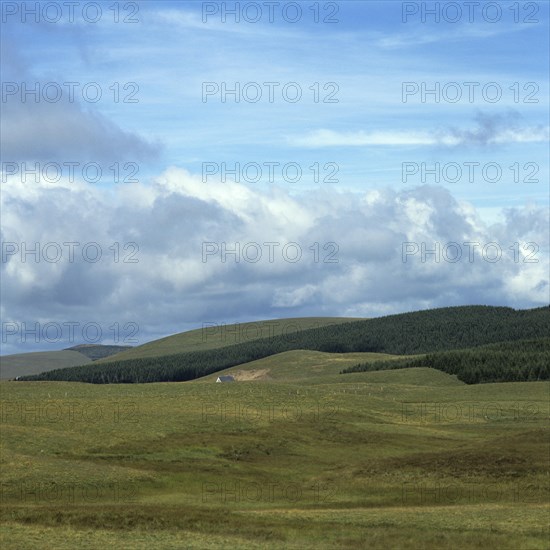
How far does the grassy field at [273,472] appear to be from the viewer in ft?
163

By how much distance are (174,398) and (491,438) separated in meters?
39.9

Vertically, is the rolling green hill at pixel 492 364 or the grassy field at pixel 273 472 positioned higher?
the rolling green hill at pixel 492 364

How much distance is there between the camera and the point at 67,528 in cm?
5059

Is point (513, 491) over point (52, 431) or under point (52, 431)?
under

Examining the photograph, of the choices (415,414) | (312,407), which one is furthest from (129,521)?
(415,414)

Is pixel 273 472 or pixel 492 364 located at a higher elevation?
pixel 492 364

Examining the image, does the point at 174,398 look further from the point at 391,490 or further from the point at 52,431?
the point at 391,490

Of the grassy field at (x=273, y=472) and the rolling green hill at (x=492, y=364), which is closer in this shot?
the grassy field at (x=273, y=472)

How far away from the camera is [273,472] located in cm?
7719

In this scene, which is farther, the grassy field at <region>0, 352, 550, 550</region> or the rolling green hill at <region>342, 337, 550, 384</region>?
the rolling green hill at <region>342, 337, 550, 384</region>

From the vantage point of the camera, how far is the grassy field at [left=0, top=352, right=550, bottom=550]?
49688 mm

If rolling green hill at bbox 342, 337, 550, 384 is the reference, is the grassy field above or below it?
below

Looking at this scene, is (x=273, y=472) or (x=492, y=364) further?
(x=492, y=364)

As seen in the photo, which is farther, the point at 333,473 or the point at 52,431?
the point at 52,431
